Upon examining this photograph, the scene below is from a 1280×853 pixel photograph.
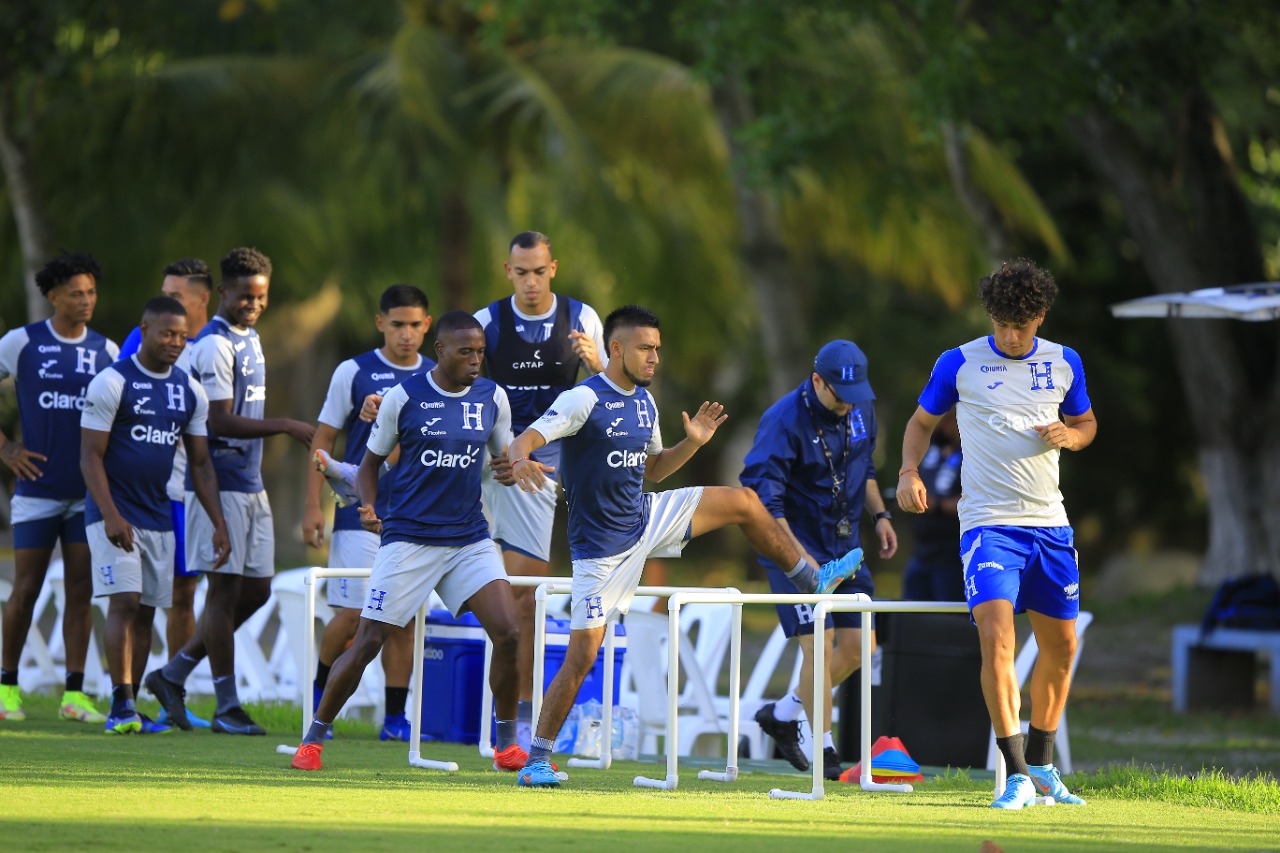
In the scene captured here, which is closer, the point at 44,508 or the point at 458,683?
the point at 458,683

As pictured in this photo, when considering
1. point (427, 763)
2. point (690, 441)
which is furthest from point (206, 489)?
point (690, 441)

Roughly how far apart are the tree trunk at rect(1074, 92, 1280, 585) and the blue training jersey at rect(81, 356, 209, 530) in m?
11.0

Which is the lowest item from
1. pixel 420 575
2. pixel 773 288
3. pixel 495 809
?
pixel 495 809

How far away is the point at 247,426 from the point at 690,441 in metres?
2.91

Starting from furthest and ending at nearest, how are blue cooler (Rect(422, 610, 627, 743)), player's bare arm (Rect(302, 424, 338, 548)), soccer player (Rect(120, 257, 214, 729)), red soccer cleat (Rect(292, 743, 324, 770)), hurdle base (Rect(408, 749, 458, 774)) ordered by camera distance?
soccer player (Rect(120, 257, 214, 729)) < blue cooler (Rect(422, 610, 627, 743)) < player's bare arm (Rect(302, 424, 338, 548)) < hurdle base (Rect(408, 749, 458, 774)) < red soccer cleat (Rect(292, 743, 324, 770))

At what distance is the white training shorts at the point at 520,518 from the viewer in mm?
9680

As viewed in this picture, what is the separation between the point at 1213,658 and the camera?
53.7ft

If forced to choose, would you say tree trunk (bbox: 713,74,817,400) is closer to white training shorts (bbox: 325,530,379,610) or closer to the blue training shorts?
white training shorts (bbox: 325,530,379,610)

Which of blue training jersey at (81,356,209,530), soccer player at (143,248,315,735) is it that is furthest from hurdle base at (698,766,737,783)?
blue training jersey at (81,356,209,530)

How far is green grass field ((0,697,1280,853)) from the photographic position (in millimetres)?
6359

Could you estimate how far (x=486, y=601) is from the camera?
8.28 metres

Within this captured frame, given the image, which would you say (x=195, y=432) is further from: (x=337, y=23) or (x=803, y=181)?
(x=337, y=23)

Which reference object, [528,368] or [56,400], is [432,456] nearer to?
[528,368]

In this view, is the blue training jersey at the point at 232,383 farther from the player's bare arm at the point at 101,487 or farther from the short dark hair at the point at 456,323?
the short dark hair at the point at 456,323
